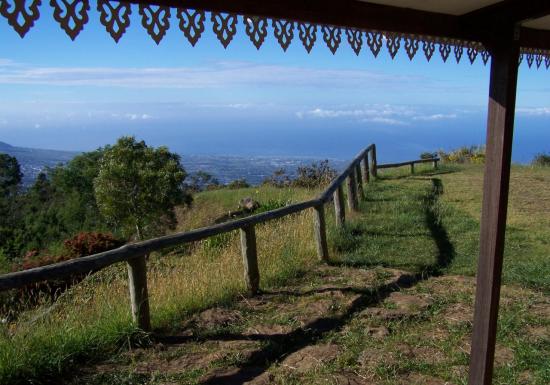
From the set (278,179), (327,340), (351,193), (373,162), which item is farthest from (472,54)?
(278,179)

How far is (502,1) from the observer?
3682 mm

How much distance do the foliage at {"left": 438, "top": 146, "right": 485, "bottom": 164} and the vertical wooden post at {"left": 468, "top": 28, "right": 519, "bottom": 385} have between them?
62.1 feet

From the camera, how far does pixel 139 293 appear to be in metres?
5.39

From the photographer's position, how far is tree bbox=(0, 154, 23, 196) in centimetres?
3491

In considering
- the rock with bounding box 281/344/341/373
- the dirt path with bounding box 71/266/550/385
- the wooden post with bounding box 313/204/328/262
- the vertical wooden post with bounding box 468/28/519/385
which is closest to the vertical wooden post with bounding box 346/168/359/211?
the wooden post with bounding box 313/204/328/262

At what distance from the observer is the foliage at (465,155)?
873 inches

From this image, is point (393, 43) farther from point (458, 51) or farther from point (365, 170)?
point (365, 170)

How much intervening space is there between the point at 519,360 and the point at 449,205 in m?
7.65

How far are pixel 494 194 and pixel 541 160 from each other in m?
21.4

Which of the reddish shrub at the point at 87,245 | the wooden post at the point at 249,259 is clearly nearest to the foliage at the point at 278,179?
the reddish shrub at the point at 87,245

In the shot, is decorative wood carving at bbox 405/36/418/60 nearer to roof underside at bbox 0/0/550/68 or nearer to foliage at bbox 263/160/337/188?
roof underside at bbox 0/0/550/68

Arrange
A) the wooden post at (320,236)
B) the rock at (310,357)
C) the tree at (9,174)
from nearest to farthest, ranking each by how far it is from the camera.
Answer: the rock at (310,357) < the wooden post at (320,236) < the tree at (9,174)

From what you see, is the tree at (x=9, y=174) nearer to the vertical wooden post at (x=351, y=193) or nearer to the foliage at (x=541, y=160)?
the vertical wooden post at (x=351, y=193)

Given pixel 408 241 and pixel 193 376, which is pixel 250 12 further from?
pixel 408 241
